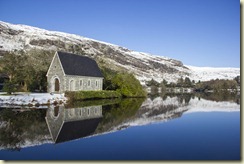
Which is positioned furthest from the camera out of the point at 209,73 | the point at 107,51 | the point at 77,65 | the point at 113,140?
the point at 107,51

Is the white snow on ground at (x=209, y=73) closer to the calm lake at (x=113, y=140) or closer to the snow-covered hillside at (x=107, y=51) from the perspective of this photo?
the snow-covered hillside at (x=107, y=51)

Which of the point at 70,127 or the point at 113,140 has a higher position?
the point at 70,127

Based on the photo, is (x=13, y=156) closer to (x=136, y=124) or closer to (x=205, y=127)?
(x=136, y=124)

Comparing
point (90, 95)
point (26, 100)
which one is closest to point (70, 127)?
point (26, 100)

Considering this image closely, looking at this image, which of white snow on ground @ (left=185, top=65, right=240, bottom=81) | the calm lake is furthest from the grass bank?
white snow on ground @ (left=185, top=65, right=240, bottom=81)

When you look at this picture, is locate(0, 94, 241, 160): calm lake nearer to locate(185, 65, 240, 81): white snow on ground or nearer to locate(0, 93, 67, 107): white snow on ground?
locate(0, 93, 67, 107): white snow on ground

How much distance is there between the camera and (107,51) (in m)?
145

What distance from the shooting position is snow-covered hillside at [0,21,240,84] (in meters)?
112

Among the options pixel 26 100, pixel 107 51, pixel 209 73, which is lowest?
pixel 26 100

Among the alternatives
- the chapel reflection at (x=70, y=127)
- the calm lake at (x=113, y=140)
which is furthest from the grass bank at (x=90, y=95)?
the calm lake at (x=113, y=140)

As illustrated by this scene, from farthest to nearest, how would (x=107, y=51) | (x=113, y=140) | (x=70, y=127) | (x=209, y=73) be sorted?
1. (x=107, y=51)
2. (x=209, y=73)
3. (x=70, y=127)
4. (x=113, y=140)

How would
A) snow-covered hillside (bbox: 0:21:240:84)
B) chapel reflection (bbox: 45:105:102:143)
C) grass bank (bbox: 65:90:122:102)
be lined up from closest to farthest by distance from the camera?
chapel reflection (bbox: 45:105:102:143), grass bank (bbox: 65:90:122:102), snow-covered hillside (bbox: 0:21:240:84)

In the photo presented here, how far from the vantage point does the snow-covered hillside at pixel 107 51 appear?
112m

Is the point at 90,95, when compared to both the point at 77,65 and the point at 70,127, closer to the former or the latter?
the point at 77,65
